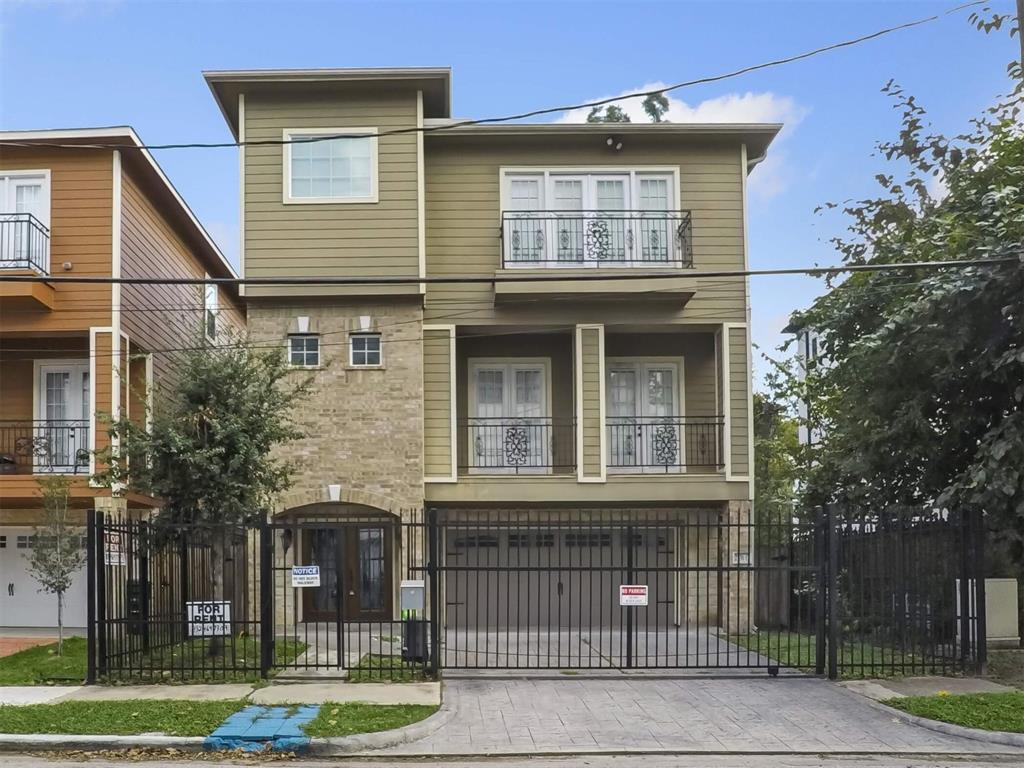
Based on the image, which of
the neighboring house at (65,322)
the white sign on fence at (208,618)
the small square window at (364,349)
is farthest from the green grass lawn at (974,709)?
the neighboring house at (65,322)

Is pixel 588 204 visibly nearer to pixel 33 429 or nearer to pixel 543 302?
pixel 543 302

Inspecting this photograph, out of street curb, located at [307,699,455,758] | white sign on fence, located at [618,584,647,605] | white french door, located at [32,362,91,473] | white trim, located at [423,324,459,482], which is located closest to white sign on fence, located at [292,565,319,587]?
street curb, located at [307,699,455,758]

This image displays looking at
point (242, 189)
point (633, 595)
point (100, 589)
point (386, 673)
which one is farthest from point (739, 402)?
point (100, 589)

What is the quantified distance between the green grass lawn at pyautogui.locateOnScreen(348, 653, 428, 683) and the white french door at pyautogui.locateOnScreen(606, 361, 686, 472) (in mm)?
8307

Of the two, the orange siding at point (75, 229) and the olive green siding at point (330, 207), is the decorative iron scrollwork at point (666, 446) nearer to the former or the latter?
the olive green siding at point (330, 207)

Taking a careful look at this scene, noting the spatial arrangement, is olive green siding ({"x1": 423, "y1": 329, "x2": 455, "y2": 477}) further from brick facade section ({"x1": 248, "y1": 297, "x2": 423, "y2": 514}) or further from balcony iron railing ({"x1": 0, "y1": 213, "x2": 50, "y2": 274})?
balcony iron railing ({"x1": 0, "y1": 213, "x2": 50, "y2": 274})

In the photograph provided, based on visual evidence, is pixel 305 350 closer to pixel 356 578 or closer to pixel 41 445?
pixel 356 578

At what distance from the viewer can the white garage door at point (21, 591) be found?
21734 millimetres

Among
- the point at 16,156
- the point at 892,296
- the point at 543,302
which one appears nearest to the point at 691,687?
the point at 892,296

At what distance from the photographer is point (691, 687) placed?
13461 millimetres

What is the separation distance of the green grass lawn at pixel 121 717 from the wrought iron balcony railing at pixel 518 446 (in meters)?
10.0

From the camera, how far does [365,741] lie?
1038 cm

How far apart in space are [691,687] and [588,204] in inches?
422

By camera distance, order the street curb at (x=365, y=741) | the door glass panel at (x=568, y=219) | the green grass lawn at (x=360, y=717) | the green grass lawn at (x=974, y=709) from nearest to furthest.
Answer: the street curb at (x=365, y=741), the green grass lawn at (x=360, y=717), the green grass lawn at (x=974, y=709), the door glass panel at (x=568, y=219)
